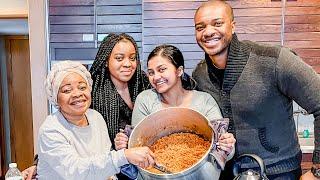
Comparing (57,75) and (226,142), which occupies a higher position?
(57,75)

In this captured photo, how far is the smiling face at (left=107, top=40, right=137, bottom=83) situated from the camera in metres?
1.66

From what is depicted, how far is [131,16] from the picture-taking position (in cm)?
283

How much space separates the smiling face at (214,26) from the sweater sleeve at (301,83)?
0.22 m

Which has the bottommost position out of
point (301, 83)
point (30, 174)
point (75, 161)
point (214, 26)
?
point (30, 174)

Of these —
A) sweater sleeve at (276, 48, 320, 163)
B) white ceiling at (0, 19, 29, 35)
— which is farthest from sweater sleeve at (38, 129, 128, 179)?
white ceiling at (0, 19, 29, 35)

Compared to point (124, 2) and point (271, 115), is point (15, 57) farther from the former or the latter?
point (271, 115)

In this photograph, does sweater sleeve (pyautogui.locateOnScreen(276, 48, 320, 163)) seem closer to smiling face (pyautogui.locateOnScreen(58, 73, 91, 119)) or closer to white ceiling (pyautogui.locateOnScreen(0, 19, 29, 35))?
smiling face (pyautogui.locateOnScreen(58, 73, 91, 119))

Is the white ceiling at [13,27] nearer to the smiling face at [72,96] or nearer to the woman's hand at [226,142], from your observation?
the smiling face at [72,96]

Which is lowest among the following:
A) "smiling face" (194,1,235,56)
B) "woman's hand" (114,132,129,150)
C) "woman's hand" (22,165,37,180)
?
"woman's hand" (22,165,37,180)

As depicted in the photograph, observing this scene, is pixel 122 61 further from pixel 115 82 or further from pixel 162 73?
pixel 162 73

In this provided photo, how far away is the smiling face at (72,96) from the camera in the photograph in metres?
1.33

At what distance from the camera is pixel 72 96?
1.33 metres

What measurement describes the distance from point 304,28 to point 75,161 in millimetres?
2130

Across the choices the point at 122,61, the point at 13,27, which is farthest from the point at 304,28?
the point at 13,27
